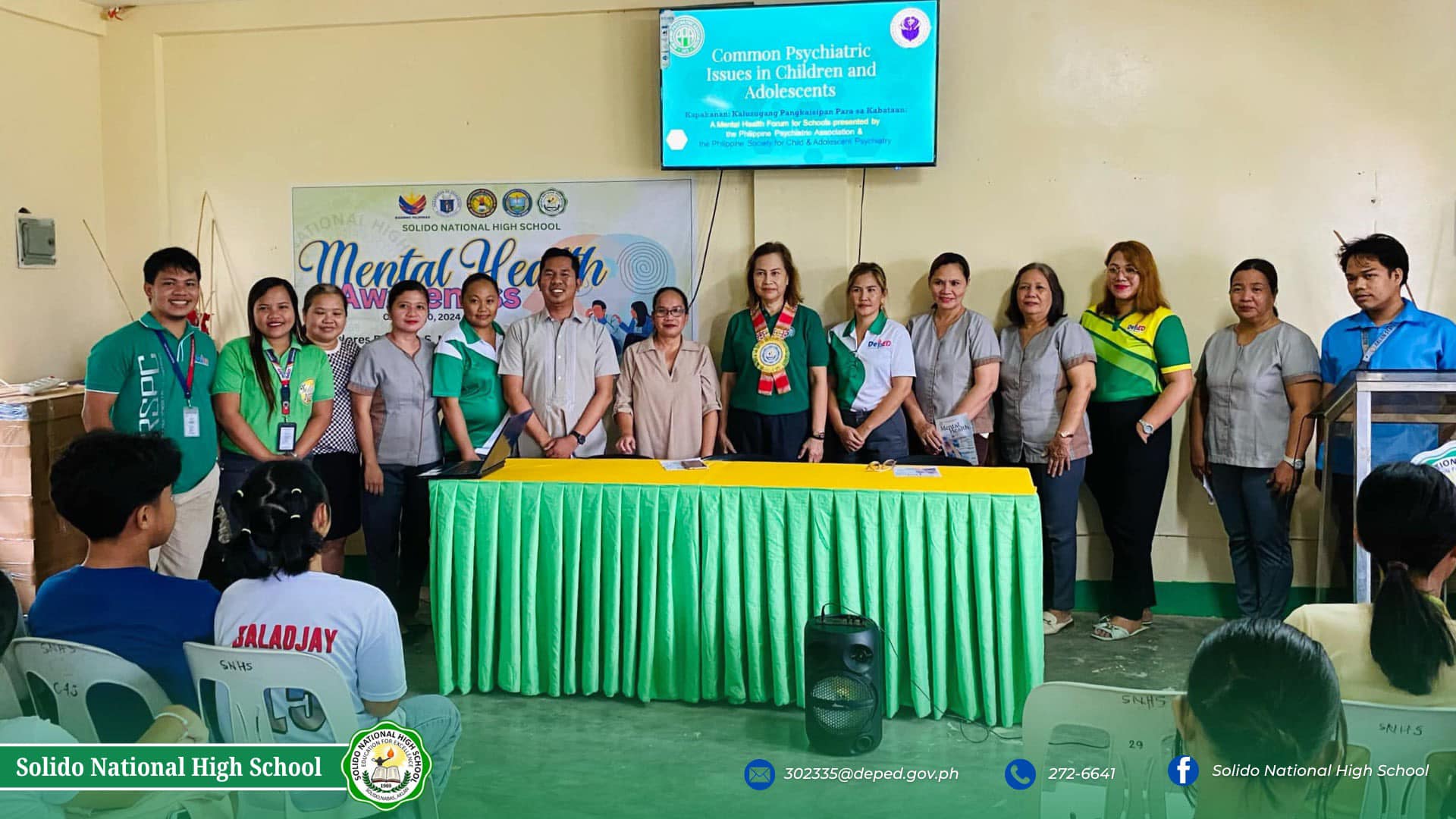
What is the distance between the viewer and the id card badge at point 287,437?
4.13m

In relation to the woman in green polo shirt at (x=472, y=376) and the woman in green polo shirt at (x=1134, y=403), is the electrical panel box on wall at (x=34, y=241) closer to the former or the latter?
the woman in green polo shirt at (x=472, y=376)

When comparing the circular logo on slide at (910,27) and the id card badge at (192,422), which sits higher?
the circular logo on slide at (910,27)

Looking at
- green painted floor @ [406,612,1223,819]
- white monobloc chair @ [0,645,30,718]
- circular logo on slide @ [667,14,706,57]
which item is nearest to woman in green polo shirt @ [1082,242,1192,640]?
green painted floor @ [406,612,1223,819]

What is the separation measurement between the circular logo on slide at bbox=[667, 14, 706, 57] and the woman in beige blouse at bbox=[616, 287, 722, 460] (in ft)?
3.61

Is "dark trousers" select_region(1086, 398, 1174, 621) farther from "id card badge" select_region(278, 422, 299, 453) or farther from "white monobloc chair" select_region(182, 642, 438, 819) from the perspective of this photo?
"white monobloc chair" select_region(182, 642, 438, 819)

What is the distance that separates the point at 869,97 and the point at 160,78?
11.3 feet

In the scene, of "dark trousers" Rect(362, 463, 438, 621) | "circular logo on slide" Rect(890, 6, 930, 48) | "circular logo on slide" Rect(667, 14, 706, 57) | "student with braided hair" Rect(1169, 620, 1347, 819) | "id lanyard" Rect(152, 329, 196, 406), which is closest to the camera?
"student with braided hair" Rect(1169, 620, 1347, 819)

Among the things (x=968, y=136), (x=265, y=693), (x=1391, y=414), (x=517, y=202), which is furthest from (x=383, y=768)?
(x=968, y=136)

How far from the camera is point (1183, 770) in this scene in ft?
5.86

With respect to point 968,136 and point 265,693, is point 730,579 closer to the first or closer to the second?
point 265,693

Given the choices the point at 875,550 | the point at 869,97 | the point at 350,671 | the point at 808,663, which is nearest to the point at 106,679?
the point at 350,671

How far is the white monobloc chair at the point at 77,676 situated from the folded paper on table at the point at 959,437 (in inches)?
118

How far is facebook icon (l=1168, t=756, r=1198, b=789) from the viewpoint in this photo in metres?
1.73

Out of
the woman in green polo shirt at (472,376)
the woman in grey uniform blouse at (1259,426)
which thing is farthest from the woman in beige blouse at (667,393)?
the woman in grey uniform blouse at (1259,426)
